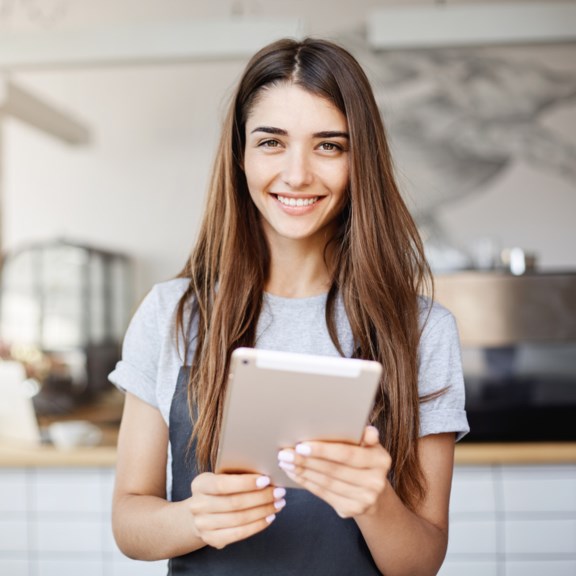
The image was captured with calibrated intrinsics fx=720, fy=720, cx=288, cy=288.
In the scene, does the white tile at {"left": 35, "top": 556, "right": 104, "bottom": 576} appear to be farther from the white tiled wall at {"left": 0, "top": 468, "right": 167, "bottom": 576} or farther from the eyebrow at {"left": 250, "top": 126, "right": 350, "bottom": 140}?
the eyebrow at {"left": 250, "top": 126, "right": 350, "bottom": 140}

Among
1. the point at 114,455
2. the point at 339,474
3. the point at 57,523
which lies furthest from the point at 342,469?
the point at 57,523

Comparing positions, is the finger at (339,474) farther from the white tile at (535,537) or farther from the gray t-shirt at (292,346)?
the white tile at (535,537)

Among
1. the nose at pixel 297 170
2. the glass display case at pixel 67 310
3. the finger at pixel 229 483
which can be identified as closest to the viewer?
the finger at pixel 229 483

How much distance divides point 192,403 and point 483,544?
1.72 meters

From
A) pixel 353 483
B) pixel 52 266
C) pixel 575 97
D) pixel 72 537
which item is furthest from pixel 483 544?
pixel 52 266

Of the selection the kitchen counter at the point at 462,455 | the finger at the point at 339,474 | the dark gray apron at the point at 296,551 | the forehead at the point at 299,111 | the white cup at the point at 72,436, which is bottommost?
the kitchen counter at the point at 462,455

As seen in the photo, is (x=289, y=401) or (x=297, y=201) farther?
(x=297, y=201)

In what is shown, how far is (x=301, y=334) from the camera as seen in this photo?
1.15 m

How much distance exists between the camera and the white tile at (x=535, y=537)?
2.46 metres

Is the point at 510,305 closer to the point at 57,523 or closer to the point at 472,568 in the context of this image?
the point at 472,568

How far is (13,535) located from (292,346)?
1940 mm

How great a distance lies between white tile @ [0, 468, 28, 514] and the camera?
2602mm

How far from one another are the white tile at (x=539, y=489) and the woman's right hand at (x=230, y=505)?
1.83 m

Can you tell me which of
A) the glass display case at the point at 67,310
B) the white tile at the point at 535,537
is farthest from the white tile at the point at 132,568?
the glass display case at the point at 67,310
